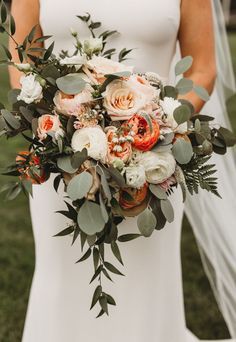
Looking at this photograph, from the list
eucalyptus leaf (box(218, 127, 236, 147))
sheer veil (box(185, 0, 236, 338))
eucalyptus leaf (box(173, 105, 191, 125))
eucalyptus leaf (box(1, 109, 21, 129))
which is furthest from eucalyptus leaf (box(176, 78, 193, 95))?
sheer veil (box(185, 0, 236, 338))

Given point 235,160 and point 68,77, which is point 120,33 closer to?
point 68,77

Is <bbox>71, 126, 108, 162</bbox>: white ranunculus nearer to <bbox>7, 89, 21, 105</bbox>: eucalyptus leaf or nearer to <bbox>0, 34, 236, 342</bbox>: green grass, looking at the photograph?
<bbox>7, 89, 21, 105</bbox>: eucalyptus leaf

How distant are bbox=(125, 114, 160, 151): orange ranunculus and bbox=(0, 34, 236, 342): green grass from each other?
56.1 inches

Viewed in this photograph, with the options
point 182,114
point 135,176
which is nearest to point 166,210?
point 135,176

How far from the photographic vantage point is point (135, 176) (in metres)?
2.18

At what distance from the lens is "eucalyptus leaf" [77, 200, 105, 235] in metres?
2.13

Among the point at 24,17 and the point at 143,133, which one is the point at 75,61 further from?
the point at 24,17

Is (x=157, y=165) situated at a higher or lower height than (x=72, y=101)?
lower

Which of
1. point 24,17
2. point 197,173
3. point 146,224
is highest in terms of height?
point 24,17

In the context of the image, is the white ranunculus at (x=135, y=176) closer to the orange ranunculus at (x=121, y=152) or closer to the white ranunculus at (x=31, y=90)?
the orange ranunculus at (x=121, y=152)

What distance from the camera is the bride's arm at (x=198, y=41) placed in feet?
9.53

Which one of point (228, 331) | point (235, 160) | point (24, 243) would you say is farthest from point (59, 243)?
point (24, 243)

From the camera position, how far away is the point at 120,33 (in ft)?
9.40

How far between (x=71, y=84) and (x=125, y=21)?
72cm
